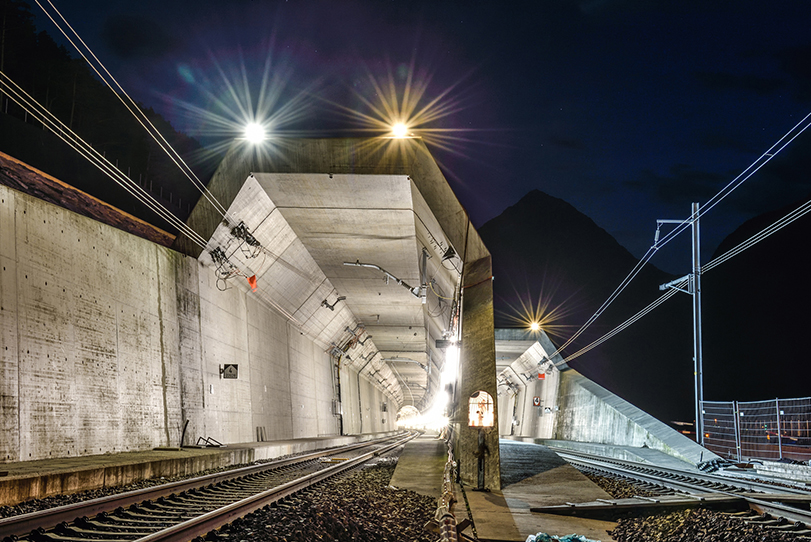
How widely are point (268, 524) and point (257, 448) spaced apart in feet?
44.6

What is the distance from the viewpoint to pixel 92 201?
2752 centimetres

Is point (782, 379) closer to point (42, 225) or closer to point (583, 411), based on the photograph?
point (583, 411)

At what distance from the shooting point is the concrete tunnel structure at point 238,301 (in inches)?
527

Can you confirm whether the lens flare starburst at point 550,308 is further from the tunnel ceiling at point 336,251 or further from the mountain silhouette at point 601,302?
the tunnel ceiling at point 336,251

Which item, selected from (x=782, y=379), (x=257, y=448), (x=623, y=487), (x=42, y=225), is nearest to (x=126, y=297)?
(x=42, y=225)

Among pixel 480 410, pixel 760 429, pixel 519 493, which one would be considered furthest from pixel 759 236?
pixel 519 493

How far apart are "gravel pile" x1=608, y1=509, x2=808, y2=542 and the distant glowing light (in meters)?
11.1

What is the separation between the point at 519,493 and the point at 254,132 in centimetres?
1109

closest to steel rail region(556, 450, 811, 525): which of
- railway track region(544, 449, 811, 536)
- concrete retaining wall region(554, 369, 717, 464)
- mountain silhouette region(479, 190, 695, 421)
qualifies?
railway track region(544, 449, 811, 536)

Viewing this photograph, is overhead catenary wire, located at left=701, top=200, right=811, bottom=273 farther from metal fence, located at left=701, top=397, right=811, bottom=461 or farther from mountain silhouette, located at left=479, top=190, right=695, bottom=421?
mountain silhouette, located at left=479, top=190, right=695, bottom=421

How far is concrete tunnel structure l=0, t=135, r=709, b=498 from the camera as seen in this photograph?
13398 millimetres

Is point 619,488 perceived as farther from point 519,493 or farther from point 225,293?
point 225,293

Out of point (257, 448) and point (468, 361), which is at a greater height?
point (468, 361)

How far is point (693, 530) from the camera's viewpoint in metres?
8.32
